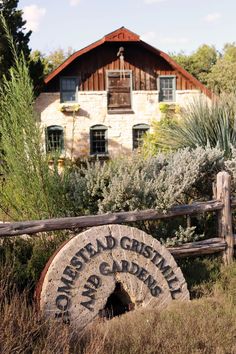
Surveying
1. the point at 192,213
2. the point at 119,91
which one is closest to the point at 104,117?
the point at 119,91

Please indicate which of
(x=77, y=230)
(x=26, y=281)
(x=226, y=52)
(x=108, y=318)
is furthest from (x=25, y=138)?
(x=226, y=52)

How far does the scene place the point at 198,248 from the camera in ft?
21.5

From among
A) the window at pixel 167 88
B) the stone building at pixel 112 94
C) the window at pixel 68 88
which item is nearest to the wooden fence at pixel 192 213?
the stone building at pixel 112 94

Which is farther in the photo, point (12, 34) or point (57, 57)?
point (57, 57)

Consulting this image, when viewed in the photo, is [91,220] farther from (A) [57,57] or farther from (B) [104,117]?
(A) [57,57]

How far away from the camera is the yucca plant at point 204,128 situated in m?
10.2

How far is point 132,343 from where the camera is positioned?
14.4 ft

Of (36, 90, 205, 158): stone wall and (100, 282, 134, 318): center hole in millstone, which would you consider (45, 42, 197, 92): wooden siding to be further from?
(100, 282, 134, 318): center hole in millstone

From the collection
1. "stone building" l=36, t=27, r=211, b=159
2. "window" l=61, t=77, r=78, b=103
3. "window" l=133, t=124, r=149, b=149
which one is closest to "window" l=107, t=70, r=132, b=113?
"stone building" l=36, t=27, r=211, b=159

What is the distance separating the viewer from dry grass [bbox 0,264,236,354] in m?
4.10

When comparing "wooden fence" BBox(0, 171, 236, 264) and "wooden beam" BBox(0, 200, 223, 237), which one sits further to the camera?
"wooden fence" BBox(0, 171, 236, 264)

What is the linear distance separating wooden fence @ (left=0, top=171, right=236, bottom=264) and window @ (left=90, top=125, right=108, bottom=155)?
49.4 ft

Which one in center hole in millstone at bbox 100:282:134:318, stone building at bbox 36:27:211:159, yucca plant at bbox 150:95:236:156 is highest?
stone building at bbox 36:27:211:159

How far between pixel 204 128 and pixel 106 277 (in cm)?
572
